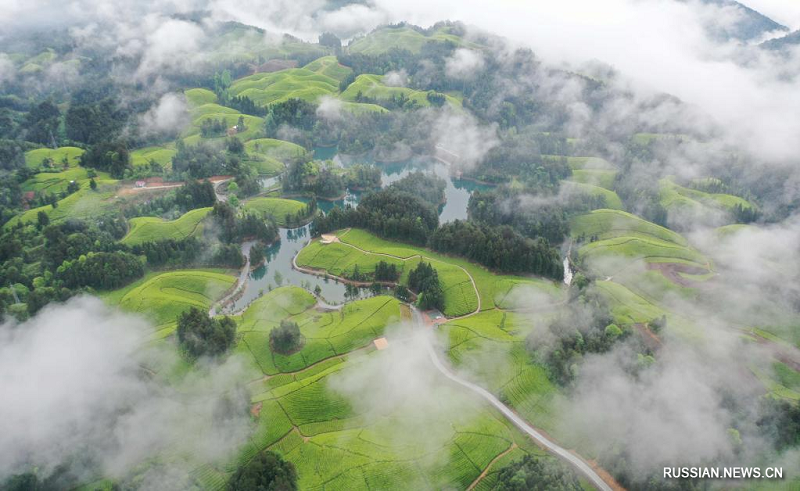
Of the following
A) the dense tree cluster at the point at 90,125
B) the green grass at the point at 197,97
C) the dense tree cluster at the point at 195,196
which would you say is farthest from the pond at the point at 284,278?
the green grass at the point at 197,97

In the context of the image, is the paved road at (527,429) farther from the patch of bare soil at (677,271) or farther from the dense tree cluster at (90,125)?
the dense tree cluster at (90,125)

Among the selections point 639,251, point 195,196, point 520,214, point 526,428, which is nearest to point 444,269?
point 520,214

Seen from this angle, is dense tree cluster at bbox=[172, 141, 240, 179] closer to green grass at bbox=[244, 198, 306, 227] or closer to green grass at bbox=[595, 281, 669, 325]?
green grass at bbox=[244, 198, 306, 227]

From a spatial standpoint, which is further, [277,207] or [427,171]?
[427,171]

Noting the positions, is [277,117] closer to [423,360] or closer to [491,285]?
[491,285]

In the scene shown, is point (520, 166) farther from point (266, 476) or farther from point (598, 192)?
point (266, 476)
